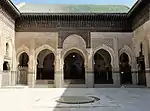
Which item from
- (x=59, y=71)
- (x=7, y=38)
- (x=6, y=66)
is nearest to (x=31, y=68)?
(x=6, y=66)

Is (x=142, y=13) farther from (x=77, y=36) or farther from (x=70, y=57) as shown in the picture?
(x=70, y=57)

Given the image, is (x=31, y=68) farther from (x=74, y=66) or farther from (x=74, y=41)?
(x=74, y=66)

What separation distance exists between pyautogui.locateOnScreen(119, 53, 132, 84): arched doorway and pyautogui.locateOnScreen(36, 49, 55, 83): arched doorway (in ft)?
16.4

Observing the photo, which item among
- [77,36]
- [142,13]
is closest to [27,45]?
[77,36]

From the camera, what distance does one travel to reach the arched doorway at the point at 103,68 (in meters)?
12.1

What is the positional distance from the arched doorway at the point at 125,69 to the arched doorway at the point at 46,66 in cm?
500

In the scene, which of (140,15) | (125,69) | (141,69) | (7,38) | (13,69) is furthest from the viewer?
(125,69)

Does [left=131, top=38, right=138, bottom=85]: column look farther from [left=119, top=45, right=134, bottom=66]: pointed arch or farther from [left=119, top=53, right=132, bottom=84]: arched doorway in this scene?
[left=119, top=53, right=132, bottom=84]: arched doorway

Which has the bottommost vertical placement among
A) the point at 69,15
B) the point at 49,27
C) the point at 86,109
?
the point at 86,109

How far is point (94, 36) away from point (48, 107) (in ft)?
25.6

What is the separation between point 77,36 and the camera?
11.2 m

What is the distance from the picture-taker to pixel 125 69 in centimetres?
1204

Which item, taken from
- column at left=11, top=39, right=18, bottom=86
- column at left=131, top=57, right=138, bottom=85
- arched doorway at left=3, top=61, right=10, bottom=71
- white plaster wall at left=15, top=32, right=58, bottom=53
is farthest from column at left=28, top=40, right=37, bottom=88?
column at left=131, top=57, right=138, bottom=85

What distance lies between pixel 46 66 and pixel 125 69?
594cm
